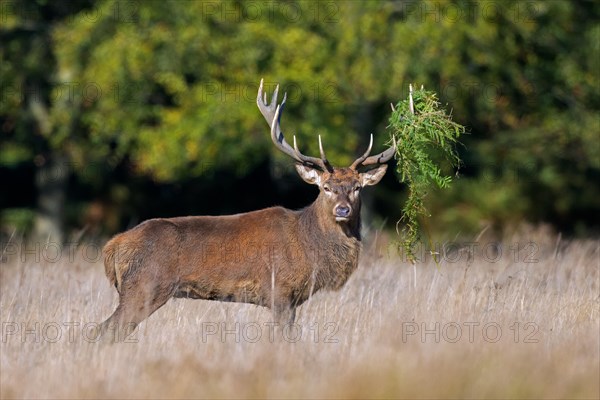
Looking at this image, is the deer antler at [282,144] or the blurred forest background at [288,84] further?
the blurred forest background at [288,84]

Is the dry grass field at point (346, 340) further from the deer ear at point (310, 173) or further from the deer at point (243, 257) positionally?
the deer ear at point (310, 173)

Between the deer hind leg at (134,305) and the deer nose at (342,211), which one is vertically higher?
the deer nose at (342,211)

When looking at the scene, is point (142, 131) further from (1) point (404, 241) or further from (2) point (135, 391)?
(2) point (135, 391)

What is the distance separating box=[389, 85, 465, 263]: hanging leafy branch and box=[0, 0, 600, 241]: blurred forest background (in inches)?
304

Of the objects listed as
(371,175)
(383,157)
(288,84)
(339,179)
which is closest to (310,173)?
(339,179)

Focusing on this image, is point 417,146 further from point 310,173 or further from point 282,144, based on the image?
point 282,144

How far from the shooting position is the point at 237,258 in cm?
827

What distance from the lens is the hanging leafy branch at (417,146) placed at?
8.76 metres

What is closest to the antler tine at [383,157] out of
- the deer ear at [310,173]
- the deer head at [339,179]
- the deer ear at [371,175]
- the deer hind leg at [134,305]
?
the deer head at [339,179]

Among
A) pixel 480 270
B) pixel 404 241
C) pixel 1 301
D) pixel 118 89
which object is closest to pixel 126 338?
pixel 1 301

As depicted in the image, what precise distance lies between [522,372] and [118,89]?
1324cm

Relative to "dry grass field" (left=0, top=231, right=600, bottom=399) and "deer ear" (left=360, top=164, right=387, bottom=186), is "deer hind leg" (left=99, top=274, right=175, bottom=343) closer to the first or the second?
"dry grass field" (left=0, top=231, right=600, bottom=399)

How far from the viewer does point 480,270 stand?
10.0 meters

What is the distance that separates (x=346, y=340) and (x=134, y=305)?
164 centimetres
